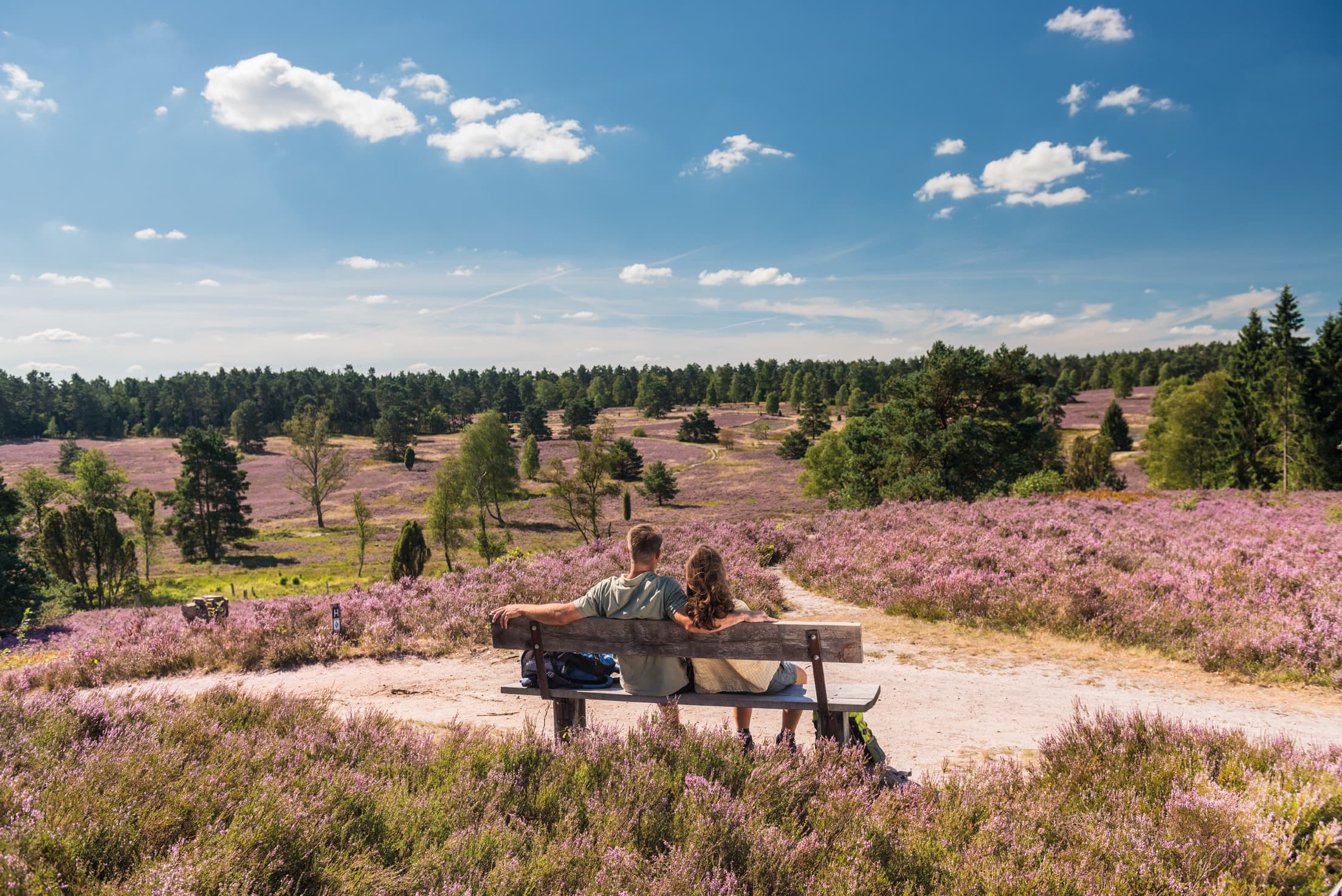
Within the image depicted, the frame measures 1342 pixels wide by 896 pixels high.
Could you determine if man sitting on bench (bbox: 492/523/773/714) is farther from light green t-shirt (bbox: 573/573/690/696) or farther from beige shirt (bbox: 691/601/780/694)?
beige shirt (bbox: 691/601/780/694)

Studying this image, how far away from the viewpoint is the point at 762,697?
5.12 m

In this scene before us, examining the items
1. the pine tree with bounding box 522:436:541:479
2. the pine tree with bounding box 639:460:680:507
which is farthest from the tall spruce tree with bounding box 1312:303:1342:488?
the pine tree with bounding box 522:436:541:479

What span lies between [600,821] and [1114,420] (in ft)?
311

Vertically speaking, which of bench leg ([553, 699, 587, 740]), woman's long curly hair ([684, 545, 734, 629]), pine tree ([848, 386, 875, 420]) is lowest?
bench leg ([553, 699, 587, 740])

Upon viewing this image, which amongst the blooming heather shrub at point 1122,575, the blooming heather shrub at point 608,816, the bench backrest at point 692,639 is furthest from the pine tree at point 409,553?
the bench backrest at point 692,639

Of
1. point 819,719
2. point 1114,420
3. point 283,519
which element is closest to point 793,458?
point 1114,420

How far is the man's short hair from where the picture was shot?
17.4ft

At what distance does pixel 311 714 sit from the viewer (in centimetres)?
550

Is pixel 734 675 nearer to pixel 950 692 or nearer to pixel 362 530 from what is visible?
pixel 950 692

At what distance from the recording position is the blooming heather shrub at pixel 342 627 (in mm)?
9383

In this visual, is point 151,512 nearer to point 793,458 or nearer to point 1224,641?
point 1224,641

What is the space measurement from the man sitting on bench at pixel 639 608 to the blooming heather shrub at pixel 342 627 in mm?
5568

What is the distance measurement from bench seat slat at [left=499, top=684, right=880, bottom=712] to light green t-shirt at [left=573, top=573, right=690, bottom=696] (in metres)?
0.11

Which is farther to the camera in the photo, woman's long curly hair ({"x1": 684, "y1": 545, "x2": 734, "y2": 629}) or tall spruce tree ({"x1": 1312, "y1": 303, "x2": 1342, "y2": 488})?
tall spruce tree ({"x1": 1312, "y1": 303, "x2": 1342, "y2": 488})
